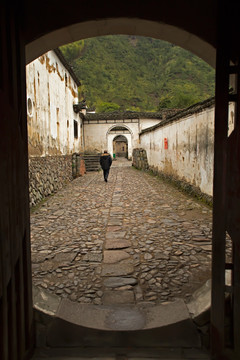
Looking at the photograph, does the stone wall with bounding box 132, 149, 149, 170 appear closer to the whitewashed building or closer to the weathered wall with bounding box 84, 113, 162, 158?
the whitewashed building

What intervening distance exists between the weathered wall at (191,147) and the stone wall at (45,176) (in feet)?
15.6

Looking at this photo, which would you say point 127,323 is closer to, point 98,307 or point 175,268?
point 98,307

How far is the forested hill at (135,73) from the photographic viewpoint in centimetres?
5750

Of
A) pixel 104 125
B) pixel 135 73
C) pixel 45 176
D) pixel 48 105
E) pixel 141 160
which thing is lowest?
pixel 45 176

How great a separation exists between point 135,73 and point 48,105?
6503 centimetres

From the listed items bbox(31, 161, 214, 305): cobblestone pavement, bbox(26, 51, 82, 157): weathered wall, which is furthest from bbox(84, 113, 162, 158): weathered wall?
bbox(31, 161, 214, 305): cobblestone pavement

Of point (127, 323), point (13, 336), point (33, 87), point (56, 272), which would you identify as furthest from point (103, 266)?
point (33, 87)

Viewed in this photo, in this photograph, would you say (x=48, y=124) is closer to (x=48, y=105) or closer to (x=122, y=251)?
(x=48, y=105)

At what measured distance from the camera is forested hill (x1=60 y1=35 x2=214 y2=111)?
57500mm

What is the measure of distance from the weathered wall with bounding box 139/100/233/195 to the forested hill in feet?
125

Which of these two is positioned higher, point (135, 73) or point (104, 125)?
point (135, 73)

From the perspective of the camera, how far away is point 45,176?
904cm

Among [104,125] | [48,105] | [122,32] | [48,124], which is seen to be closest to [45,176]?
[48,124]

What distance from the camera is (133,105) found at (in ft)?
195
